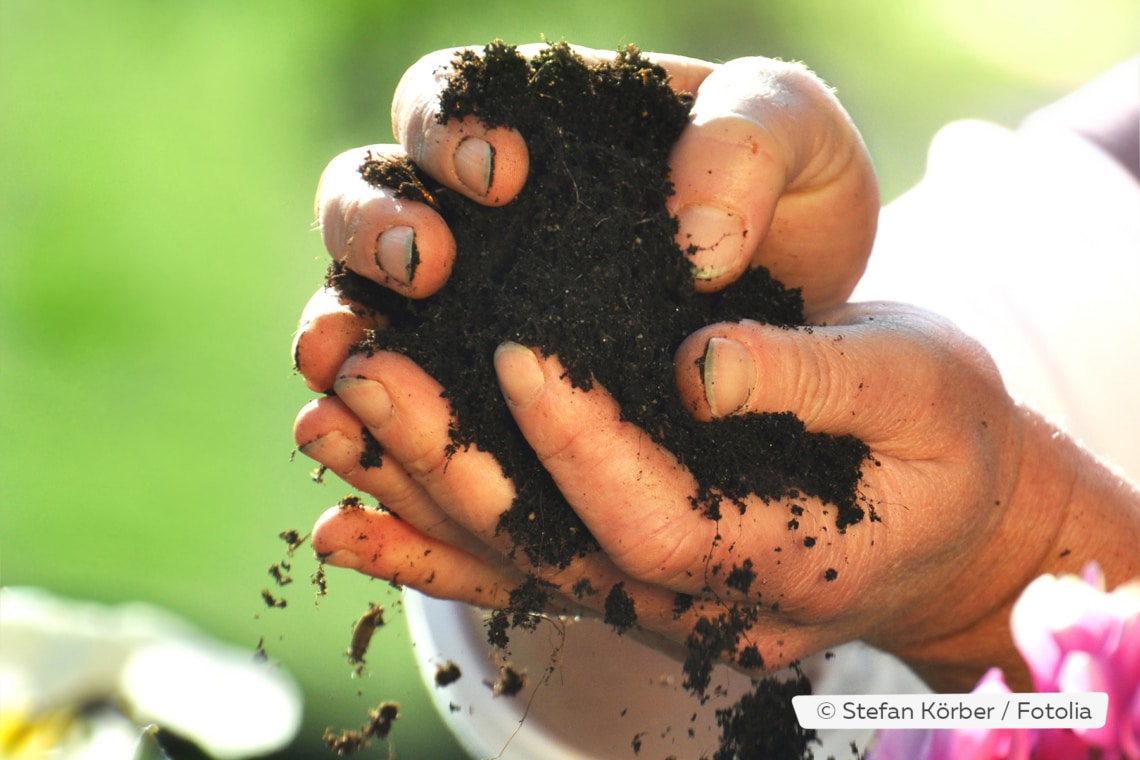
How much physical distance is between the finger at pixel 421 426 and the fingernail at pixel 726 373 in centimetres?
14

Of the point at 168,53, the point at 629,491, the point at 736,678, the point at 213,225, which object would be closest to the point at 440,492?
the point at 629,491

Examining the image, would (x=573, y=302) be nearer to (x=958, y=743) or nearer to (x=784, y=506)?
(x=784, y=506)

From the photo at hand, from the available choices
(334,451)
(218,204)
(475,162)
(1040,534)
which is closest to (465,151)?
(475,162)

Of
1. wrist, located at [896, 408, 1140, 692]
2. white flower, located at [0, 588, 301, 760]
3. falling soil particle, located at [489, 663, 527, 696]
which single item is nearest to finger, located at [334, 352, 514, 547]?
falling soil particle, located at [489, 663, 527, 696]

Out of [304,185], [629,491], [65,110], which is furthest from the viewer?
[65,110]

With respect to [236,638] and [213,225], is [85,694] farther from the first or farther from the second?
[213,225]

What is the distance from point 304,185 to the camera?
27.9 inches

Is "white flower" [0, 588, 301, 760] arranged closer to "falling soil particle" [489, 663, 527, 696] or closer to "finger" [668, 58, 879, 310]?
"falling soil particle" [489, 663, 527, 696]

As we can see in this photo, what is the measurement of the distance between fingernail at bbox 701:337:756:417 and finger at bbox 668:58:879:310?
8 cm

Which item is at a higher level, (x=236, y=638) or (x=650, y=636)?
(x=650, y=636)

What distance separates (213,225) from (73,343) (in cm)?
25

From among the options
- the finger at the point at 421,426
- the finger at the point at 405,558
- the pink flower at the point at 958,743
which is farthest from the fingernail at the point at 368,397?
the pink flower at the point at 958,743

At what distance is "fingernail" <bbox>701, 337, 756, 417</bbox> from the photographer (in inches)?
18.9

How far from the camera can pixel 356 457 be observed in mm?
564
